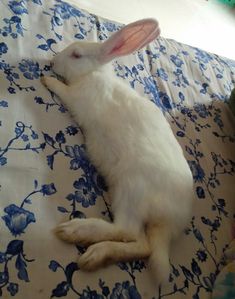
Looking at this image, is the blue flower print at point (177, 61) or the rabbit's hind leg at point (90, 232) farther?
the blue flower print at point (177, 61)

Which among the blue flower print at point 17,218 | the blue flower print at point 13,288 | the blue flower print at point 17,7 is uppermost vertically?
the blue flower print at point 17,7

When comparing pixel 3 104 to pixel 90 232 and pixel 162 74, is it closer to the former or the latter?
pixel 90 232

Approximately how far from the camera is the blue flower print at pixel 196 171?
38.1 inches

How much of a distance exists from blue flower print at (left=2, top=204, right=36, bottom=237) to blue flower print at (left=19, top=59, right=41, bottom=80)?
36 cm

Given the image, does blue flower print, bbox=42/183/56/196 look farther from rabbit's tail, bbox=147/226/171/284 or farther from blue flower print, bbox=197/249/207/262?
blue flower print, bbox=197/249/207/262

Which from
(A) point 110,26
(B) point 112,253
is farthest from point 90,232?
(A) point 110,26

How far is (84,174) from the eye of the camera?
79 centimetres

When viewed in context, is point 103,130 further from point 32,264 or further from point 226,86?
point 226,86

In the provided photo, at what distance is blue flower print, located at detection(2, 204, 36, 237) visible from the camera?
24.9 inches

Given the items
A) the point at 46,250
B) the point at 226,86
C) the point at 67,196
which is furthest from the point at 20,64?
the point at 226,86

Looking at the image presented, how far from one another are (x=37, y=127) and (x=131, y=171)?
0.22 metres

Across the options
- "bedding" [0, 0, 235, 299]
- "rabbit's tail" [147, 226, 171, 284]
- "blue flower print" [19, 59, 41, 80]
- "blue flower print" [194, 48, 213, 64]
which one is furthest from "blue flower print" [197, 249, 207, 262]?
"blue flower print" [194, 48, 213, 64]

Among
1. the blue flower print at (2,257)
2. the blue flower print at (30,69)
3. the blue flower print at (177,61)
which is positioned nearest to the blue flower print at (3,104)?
the blue flower print at (30,69)

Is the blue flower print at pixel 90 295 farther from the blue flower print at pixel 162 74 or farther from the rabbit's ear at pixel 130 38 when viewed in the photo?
the blue flower print at pixel 162 74
